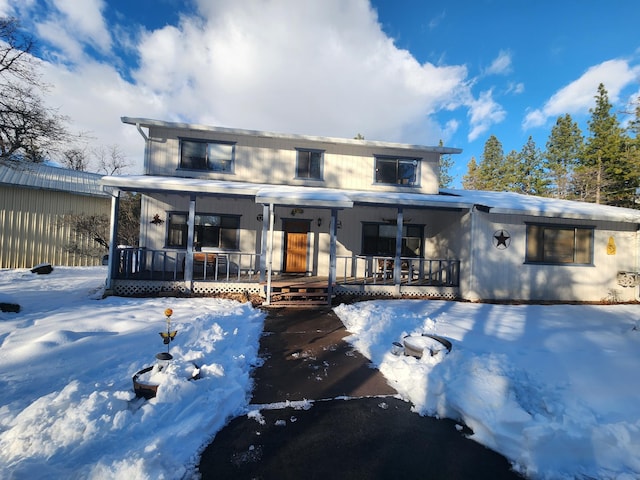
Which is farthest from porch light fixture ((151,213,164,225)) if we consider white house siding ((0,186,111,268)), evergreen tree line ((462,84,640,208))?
evergreen tree line ((462,84,640,208))

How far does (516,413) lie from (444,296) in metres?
7.28

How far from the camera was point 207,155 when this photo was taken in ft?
36.8

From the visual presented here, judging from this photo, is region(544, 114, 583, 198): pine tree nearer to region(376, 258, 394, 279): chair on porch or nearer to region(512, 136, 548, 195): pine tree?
region(512, 136, 548, 195): pine tree

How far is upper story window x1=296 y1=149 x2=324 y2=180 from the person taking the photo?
11.7 metres

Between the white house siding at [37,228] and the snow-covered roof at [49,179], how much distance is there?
32 cm

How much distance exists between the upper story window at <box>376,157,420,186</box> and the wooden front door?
375 centimetres

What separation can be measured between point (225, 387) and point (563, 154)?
113 feet

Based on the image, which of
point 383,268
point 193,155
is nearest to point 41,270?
point 193,155

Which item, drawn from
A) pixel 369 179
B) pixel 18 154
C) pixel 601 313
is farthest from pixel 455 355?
pixel 18 154

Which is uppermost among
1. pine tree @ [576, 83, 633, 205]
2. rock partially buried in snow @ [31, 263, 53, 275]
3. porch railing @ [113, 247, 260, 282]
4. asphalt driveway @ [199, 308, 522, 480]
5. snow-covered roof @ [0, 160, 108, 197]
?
pine tree @ [576, 83, 633, 205]

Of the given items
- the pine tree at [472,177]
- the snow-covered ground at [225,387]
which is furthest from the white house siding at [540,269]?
the pine tree at [472,177]

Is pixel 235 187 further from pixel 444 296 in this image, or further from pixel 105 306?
pixel 444 296

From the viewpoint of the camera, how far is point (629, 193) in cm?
2197

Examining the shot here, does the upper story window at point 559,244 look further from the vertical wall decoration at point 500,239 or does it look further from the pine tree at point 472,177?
the pine tree at point 472,177
